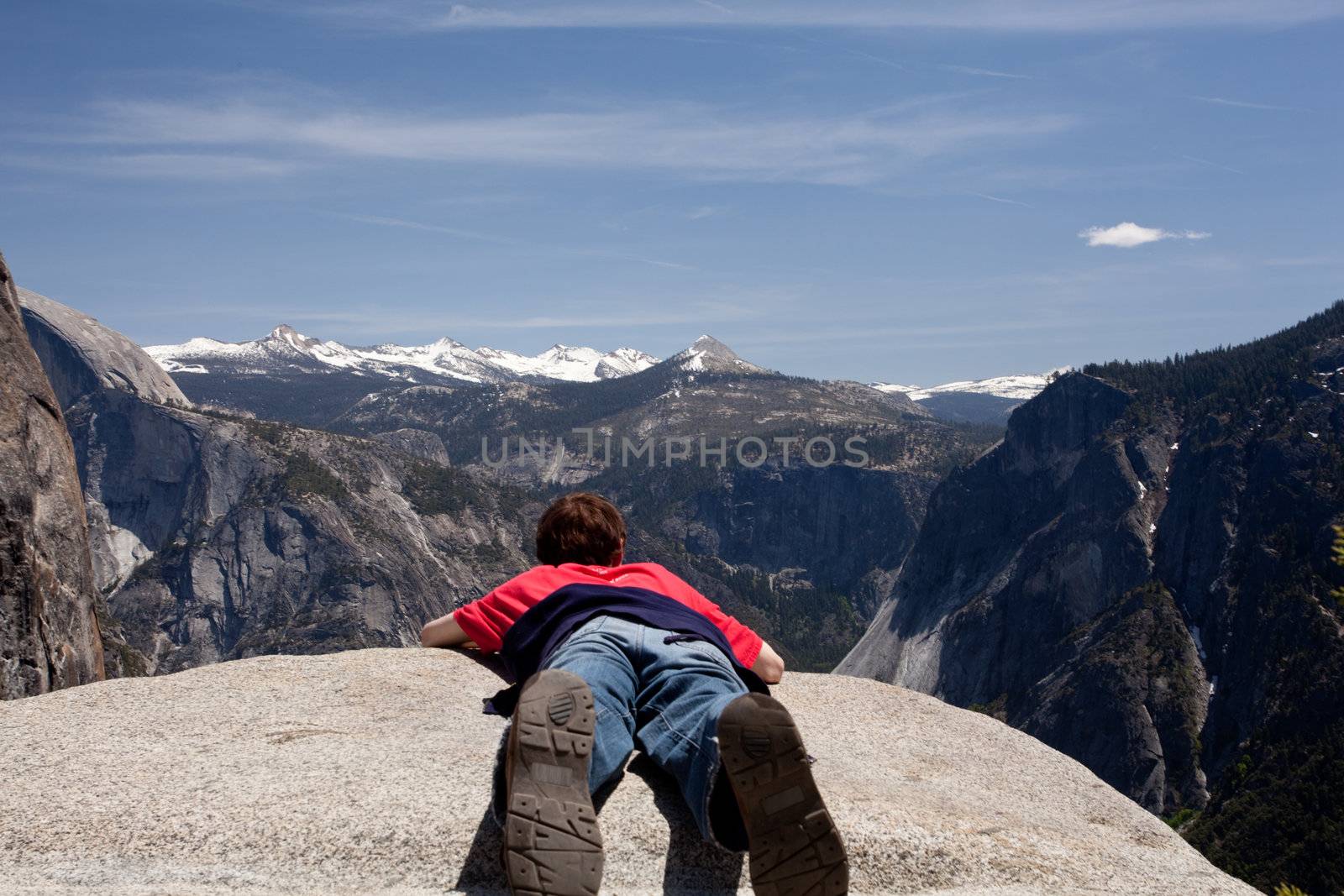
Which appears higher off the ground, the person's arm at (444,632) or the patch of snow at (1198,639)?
the person's arm at (444,632)

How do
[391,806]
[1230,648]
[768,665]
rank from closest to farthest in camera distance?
[391,806]
[768,665]
[1230,648]

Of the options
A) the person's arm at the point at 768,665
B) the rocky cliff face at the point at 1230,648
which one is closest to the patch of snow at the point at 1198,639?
the rocky cliff face at the point at 1230,648

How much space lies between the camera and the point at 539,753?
608 centimetres

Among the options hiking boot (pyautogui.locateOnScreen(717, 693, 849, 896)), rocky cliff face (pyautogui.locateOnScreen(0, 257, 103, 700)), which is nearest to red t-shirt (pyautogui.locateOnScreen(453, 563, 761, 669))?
hiking boot (pyautogui.locateOnScreen(717, 693, 849, 896))

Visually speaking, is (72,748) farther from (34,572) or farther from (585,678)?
(34,572)

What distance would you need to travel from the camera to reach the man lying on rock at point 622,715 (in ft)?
19.1

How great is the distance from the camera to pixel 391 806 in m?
7.51

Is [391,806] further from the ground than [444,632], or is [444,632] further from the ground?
[444,632]

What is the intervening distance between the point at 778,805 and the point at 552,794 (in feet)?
4.27

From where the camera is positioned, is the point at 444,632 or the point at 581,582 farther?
the point at 444,632

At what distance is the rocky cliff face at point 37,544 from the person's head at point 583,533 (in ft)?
25.8

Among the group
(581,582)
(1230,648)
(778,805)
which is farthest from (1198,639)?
(778,805)

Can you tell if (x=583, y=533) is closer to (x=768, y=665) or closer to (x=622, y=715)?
(x=768, y=665)

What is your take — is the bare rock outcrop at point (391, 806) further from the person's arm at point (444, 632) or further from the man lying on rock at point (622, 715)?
the person's arm at point (444, 632)
